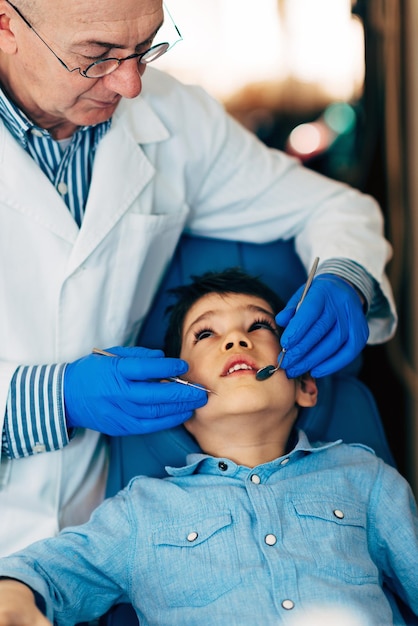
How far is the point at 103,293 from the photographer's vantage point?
68.0 inches

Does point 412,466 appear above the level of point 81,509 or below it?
below

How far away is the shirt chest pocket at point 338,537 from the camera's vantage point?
141cm

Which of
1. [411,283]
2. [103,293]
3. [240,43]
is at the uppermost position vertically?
[240,43]

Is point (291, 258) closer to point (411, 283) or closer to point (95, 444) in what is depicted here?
point (95, 444)

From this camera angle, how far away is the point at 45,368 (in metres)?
1.56

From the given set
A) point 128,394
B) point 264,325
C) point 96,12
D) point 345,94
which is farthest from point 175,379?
point 345,94

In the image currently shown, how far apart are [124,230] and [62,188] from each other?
0.17m

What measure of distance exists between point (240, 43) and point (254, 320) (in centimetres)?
272

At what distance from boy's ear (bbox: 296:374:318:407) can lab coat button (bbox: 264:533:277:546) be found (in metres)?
0.36

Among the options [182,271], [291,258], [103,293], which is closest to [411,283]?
[291,258]

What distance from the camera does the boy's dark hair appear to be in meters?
1.74

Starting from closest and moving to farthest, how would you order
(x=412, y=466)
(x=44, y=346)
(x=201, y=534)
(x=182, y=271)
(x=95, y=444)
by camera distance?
(x=201, y=534) < (x=44, y=346) < (x=95, y=444) < (x=182, y=271) < (x=412, y=466)

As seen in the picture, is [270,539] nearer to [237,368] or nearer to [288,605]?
[288,605]

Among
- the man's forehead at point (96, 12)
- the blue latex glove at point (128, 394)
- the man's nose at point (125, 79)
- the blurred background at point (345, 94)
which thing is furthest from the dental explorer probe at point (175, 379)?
the blurred background at point (345, 94)
